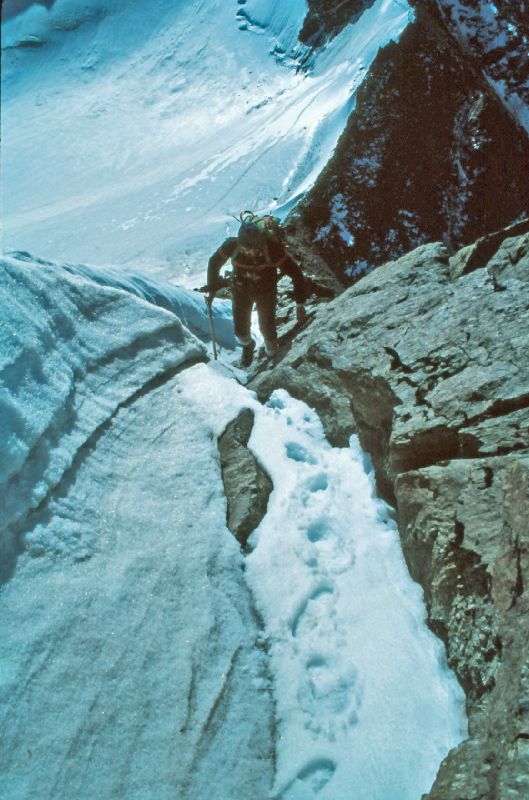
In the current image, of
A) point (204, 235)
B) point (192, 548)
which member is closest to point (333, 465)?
point (192, 548)

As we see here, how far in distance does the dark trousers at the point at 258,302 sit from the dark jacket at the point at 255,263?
0.04 m

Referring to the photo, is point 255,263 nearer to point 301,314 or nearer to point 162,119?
point 301,314

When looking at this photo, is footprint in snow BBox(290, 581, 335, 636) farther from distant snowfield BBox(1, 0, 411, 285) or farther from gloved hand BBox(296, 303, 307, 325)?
distant snowfield BBox(1, 0, 411, 285)

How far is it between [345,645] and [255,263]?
3.83m

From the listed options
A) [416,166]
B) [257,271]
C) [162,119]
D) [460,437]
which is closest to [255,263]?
[257,271]

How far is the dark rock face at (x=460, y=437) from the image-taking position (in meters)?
1.92

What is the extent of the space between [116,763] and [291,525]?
1.53 m

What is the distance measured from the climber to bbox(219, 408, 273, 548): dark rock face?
1865 mm

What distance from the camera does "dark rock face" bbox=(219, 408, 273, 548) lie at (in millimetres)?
3318

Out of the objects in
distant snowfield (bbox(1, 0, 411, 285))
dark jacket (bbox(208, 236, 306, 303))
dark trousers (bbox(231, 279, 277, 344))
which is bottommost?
dark trousers (bbox(231, 279, 277, 344))

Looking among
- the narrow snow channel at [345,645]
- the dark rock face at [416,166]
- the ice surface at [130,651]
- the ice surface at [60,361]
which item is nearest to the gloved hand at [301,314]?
the ice surface at [60,361]

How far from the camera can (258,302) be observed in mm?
5625

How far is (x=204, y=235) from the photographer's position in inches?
492

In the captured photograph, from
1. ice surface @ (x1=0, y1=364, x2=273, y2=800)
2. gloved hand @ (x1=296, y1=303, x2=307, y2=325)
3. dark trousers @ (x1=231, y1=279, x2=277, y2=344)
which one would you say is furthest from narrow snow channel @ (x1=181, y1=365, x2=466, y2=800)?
gloved hand @ (x1=296, y1=303, x2=307, y2=325)
